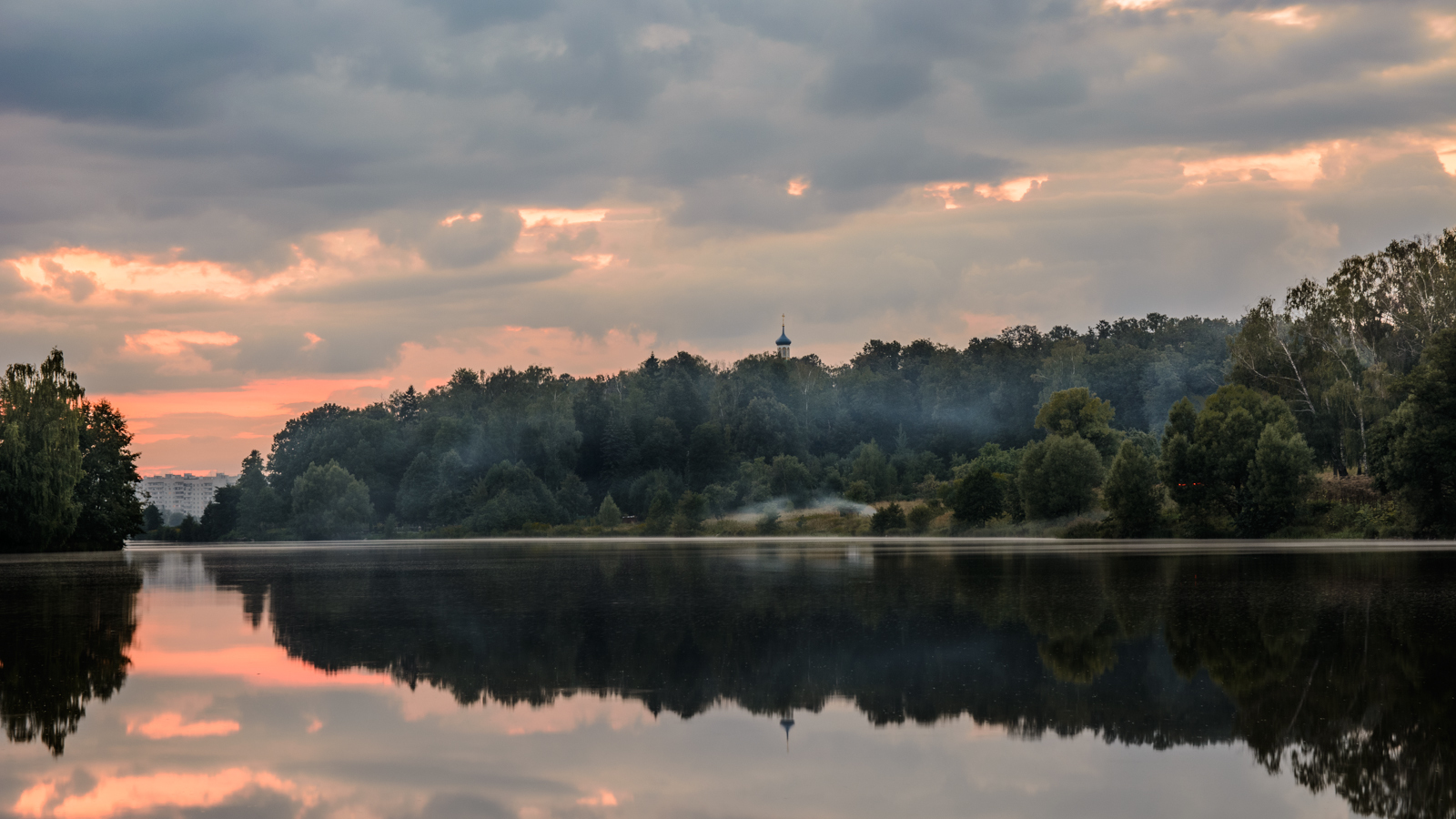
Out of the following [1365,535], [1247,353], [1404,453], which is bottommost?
[1365,535]

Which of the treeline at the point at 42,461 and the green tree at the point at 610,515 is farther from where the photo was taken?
the green tree at the point at 610,515

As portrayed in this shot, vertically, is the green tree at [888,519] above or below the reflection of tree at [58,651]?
below

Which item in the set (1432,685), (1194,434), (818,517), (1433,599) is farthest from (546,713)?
(818,517)

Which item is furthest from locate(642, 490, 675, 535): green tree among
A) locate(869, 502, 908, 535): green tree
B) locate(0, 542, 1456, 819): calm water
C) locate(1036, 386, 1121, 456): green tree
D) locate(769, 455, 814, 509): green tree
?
locate(0, 542, 1456, 819): calm water

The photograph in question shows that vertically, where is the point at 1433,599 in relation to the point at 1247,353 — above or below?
below

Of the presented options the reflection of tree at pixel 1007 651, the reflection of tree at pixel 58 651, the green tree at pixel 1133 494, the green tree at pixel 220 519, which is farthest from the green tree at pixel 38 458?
the green tree at pixel 220 519

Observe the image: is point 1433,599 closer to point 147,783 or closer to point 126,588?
point 147,783

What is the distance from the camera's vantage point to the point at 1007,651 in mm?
21031

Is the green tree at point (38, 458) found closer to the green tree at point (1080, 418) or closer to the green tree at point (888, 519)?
the green tree at point (888, 519)

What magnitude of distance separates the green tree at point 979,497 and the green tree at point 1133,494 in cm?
1566

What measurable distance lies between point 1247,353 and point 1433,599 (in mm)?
73517

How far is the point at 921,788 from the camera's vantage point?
11820mm

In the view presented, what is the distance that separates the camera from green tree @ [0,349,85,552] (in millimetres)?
79812

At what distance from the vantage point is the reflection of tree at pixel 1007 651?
1438 centimetres
